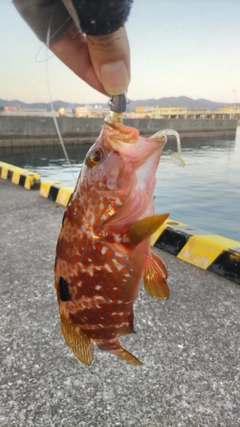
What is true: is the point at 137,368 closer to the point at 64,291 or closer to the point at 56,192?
the point at 64,291

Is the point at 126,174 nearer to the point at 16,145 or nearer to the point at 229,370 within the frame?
the point at 229,370

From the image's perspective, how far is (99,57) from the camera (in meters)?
1.15

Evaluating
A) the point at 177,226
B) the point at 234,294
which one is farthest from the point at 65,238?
the point at 177,226

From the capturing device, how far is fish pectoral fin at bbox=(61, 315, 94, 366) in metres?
1.52

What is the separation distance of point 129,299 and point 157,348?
Result: 1.95 m

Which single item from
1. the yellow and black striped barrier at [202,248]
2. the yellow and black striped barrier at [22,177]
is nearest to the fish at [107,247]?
the yellow and black striped barrier at [202,248]

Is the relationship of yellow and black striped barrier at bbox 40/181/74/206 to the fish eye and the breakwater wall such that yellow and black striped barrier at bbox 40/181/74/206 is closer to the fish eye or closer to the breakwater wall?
the fish eye

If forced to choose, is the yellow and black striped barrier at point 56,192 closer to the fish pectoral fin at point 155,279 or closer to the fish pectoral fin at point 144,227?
the fish pectoral fin at point 155,279

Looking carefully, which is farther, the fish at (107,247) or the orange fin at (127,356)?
the orange fin at (127,356)

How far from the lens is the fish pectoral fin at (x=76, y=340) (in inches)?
60.0

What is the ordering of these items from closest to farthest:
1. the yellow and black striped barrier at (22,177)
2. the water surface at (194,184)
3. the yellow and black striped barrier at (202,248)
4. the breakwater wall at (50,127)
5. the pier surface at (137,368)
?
the pier surface at (137,368)
the yellow and black striped barrier at (202,248)
the yellow and black striped barrier at (22,177)
the water surface at (194,184)
the breakwater wall at (50,127)

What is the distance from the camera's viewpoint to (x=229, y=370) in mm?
2988

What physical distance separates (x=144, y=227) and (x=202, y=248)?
3.84 meters

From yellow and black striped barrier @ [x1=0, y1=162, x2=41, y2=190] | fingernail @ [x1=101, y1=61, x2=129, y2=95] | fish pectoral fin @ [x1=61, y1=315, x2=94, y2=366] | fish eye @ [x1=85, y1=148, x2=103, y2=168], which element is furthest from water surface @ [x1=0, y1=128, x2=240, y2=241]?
fingernail @ [x1=101, y1=61, x2=129, y2=95]
